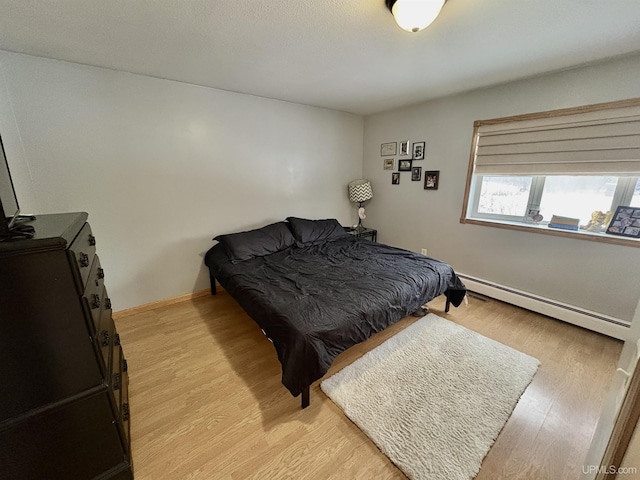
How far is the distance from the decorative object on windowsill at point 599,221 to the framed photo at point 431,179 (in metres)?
1.46

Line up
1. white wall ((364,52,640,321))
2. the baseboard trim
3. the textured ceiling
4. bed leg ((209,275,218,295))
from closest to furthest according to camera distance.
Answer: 1. the textured ceiling
2. white wall ((364,52,640,321))
3. the baseboard trim
4. bed leg ((209,275,218,295))

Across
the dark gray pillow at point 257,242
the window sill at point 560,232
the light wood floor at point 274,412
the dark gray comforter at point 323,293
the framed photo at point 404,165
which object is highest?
the framed photo at point 404,165

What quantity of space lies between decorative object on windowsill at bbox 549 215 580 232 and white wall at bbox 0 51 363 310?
9.23 feet

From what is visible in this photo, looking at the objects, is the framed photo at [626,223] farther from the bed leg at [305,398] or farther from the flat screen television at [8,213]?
the flat screen television at [8,213]

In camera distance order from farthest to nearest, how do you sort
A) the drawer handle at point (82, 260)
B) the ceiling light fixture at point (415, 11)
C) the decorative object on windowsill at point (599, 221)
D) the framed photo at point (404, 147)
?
the framed photo at point (404, 147)
the decorative object on windowsill at point (599, 221)
the ceiling light fixture at point (415, 11)
the drawer handle at point (82, 260)

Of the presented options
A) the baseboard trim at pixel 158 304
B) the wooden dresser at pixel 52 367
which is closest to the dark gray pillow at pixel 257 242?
the baseboard trim at pixel 158 304

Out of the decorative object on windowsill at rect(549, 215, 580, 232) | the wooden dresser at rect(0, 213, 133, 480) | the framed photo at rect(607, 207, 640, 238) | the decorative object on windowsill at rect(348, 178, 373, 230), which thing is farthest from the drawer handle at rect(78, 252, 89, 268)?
the framed photo at rect(607, 207, 640, 238)

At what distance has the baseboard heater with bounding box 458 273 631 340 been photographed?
85.0 inches

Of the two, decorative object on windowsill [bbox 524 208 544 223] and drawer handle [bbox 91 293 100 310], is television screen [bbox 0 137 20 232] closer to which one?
drawer handle [bbox 91 293 100 310]

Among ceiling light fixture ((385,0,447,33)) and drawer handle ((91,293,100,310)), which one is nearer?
drawer handle ((91,293,100,310))

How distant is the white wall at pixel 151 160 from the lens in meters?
2.00

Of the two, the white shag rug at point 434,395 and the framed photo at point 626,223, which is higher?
the framed photo at point 626,223

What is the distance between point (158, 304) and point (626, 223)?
4494 mm

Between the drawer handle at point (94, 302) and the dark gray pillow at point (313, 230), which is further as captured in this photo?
the dark gray pillow at point (313, 230)
